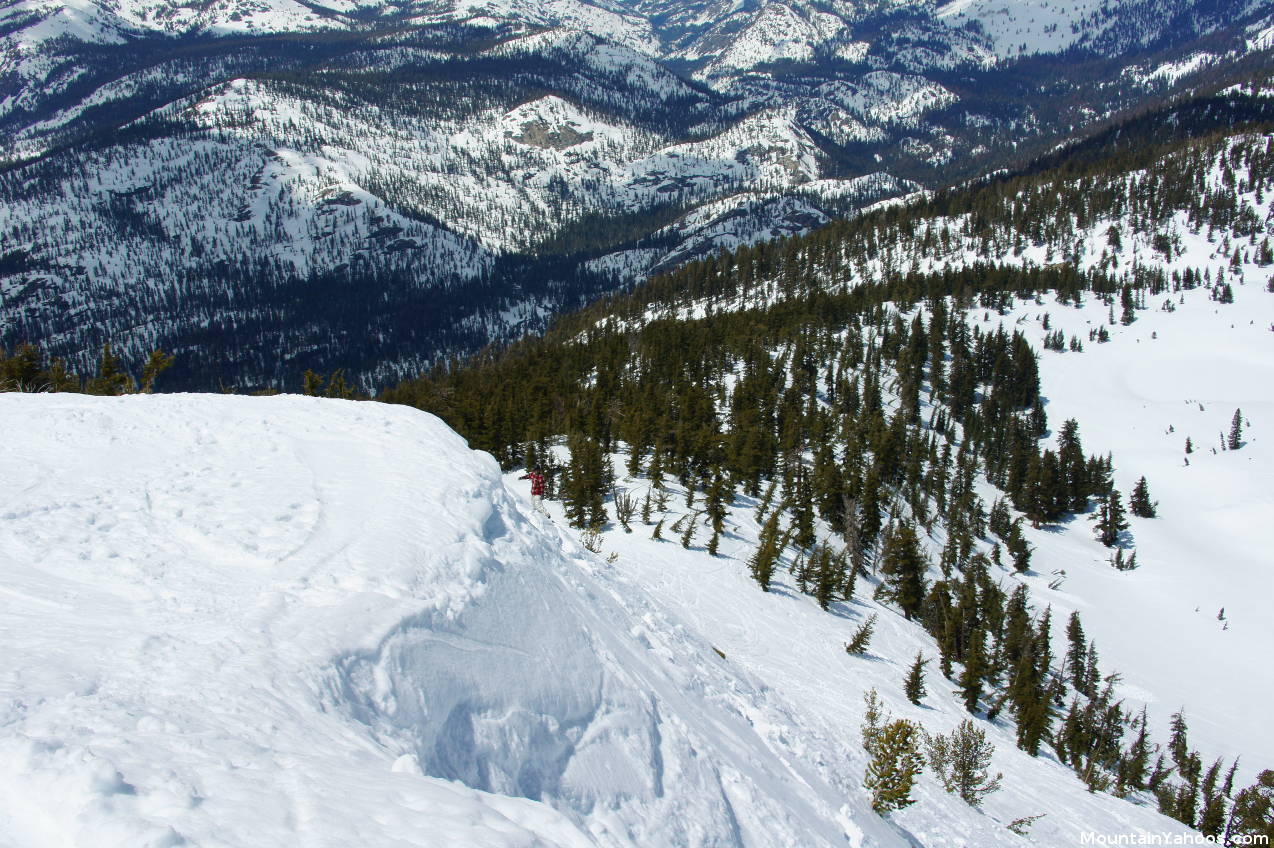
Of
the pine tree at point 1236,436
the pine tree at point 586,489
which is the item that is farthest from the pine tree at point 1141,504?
the pine tree at point 586,489

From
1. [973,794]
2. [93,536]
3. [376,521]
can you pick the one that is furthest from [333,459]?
[973,794]

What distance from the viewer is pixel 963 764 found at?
21750mm

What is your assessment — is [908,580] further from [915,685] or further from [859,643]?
[915,685]

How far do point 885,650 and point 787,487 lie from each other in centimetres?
2069

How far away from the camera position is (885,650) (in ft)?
120

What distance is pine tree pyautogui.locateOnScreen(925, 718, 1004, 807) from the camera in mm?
21359

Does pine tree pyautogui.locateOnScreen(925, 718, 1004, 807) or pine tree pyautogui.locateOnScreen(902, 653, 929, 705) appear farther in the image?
pine tree pyautogui.locateOnScreen(902, 653, 929, 705)

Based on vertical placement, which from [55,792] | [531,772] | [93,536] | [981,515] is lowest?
[981,515]

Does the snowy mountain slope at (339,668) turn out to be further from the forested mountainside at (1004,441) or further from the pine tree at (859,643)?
the forested mountainside at (1004,441)

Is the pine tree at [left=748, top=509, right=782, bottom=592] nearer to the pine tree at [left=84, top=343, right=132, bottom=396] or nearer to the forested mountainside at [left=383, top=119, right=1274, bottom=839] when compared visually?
the forested mountainside at [left=383, top=119, right=1274, bottom=839]

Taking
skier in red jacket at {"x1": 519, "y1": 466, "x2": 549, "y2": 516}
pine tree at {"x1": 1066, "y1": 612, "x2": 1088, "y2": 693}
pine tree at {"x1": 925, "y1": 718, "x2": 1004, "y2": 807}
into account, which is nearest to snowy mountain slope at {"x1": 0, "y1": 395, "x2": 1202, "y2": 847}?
pine tree at {"x1": 925, "y1": 718, "x2": 1004, "y2": 807}

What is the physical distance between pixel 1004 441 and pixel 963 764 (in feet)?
313

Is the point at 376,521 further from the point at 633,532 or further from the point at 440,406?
the point at 440,406

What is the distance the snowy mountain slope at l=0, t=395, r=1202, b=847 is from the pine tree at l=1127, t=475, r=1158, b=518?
96.8 meters
